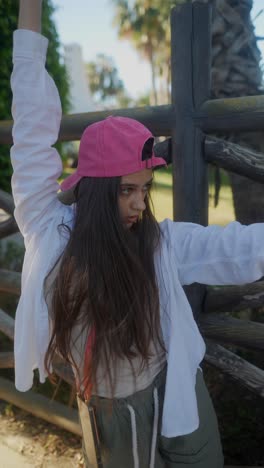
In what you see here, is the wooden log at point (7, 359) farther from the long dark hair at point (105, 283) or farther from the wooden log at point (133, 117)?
the long dark hair at point (105, 283)

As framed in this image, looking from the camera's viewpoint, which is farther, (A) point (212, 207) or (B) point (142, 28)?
(B) point (142, 28)

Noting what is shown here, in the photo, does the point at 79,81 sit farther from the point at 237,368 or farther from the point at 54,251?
the point at 54,251

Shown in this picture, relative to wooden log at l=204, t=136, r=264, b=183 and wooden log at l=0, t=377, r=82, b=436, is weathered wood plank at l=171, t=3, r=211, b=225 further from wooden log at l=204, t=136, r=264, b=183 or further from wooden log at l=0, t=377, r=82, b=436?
wooden log at l=0, t=377, r=82, b=436

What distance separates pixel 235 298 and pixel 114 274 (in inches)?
31.2

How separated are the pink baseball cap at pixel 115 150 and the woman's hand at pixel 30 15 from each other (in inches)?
15.1

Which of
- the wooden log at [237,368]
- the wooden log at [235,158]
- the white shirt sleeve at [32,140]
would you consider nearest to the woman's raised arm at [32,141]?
the white shirt sleeve at [32,140]

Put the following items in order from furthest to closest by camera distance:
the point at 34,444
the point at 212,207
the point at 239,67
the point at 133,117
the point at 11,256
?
the point at 212,207
the point at 11,256
the point at 34,444
the point at 239,67
the point at 133,117

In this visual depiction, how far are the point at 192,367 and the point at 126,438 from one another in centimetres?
27

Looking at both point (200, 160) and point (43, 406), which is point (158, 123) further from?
point (43, 406)

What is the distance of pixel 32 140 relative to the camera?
137cm

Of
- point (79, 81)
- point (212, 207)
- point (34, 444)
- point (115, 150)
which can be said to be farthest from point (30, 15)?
point (79, 81)

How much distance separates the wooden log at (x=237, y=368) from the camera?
1843 mm

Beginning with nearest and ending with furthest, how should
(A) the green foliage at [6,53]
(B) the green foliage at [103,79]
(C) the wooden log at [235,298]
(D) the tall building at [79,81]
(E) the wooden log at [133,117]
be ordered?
(E) the wooden log at [133,117] < (C) the wooden log at [235,298] < (A) the green foliage at [6,53] < (D) the tall building at [79,81] < (B) the green foliage at [103,79]

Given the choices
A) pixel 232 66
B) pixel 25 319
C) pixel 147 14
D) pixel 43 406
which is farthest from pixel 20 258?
pixel 147 14
